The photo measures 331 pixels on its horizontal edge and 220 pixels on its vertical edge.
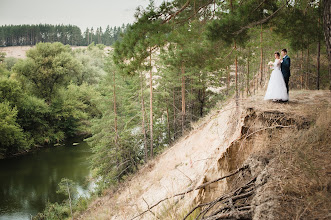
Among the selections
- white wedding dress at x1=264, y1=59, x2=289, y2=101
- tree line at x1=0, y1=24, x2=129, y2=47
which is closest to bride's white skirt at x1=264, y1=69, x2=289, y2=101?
white wedding dress at x1=264, y1=59, x2=289, y2=101

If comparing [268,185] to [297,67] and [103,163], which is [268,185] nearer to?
[297,67]

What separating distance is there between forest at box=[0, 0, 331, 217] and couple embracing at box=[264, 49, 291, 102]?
1.08 meters

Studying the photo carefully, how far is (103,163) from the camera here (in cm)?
1967

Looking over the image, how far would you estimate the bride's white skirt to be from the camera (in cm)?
663

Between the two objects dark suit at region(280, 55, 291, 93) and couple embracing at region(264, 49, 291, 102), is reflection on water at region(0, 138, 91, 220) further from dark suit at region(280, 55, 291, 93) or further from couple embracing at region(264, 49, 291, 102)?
dark suit at region(280, 55, 291, 93)

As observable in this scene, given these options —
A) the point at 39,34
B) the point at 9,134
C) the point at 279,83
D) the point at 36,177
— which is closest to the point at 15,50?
the point at 39,34

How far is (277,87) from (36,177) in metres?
22.4

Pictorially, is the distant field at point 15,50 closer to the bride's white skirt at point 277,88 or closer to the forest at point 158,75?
the forest at point 158,75

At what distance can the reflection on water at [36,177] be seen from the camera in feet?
56.7

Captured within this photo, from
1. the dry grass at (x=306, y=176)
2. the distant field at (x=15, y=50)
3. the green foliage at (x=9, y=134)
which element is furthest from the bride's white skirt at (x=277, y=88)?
the distant field at (x=15, y=50)

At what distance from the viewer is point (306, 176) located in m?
2.73

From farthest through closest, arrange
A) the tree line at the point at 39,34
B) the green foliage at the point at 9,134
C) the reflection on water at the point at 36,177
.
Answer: the tree line at the point at 39,34
the green foliage at the point at 9,134
the reflection on water at the point at 36,177

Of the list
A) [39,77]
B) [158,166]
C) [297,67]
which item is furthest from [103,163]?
[39,77]

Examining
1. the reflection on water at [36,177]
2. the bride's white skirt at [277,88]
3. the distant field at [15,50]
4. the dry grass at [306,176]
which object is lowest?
the reflection on water at [36,177]
